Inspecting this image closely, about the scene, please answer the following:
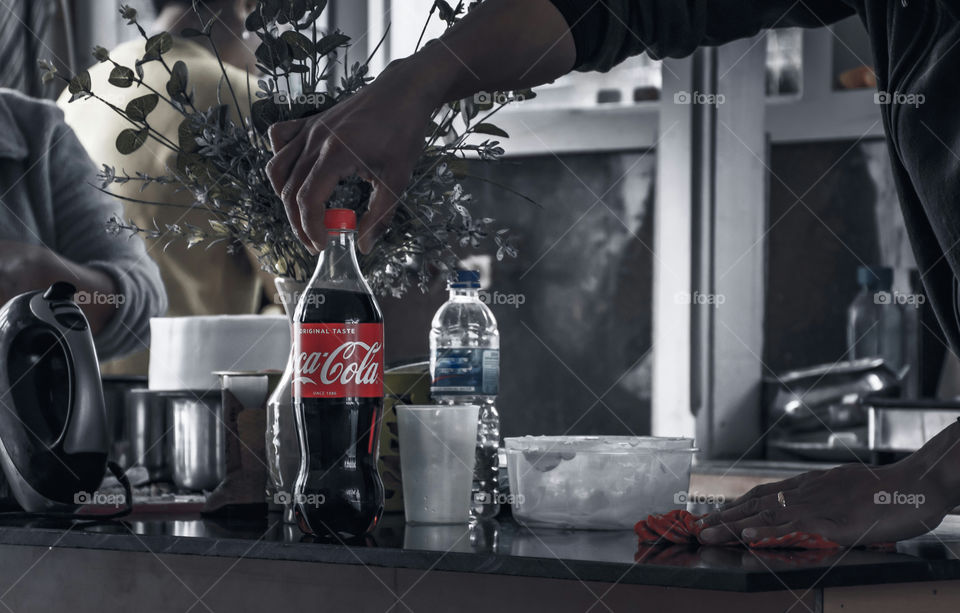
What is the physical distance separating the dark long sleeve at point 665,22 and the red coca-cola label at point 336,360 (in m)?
0.34

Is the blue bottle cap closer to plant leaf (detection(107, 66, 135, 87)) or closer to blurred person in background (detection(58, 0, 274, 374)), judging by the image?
plant leaf (detection(107, 66, 135, 87))

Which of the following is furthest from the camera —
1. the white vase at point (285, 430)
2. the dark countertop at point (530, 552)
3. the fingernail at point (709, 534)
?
the white vase at point (285, 430)

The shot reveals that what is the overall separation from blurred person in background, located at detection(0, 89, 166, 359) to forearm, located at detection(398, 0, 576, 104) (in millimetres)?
1163

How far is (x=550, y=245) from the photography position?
8.70ft

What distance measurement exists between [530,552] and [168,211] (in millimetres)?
1353

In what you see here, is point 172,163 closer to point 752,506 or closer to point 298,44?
point 298,44

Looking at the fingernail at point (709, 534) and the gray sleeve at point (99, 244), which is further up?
the gray sleeve at point (99, 244)

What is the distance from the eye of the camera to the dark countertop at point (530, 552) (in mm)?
614

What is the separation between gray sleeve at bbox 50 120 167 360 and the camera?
6.11 ft

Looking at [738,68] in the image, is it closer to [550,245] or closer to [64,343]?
[550,245]

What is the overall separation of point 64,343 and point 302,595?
1.17ft

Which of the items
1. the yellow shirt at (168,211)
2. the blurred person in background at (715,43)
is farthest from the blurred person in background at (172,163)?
the blurred person in background at (715,43)

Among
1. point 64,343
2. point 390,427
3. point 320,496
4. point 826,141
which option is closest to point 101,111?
point 64,343

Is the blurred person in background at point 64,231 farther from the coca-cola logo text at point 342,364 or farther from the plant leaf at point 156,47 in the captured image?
the coca-cola logo text at point 342,364
